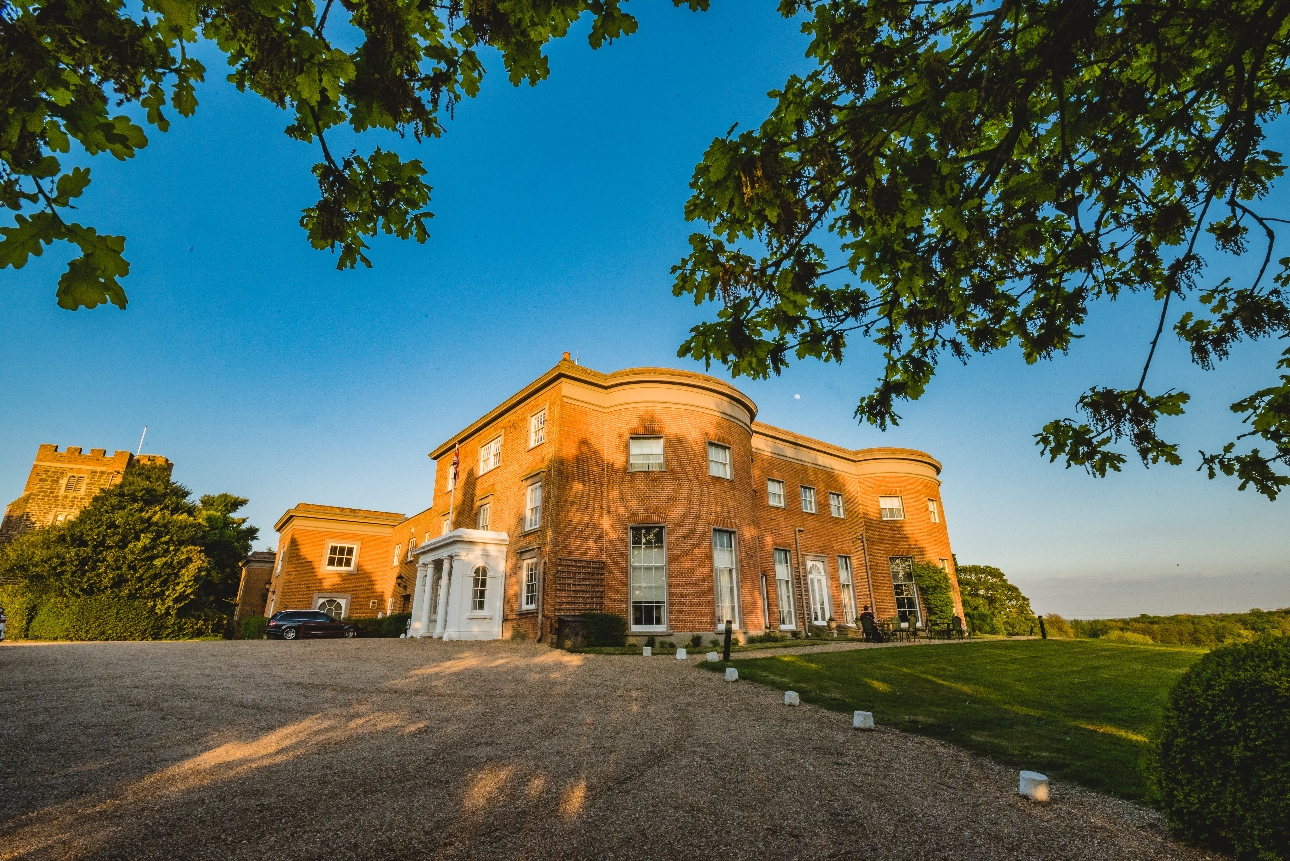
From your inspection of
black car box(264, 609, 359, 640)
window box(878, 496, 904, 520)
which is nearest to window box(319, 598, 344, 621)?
black car box(264, 609, 359, 640)

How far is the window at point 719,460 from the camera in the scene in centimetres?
1956

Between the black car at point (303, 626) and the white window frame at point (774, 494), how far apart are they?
65.3 feet

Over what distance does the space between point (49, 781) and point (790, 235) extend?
299 inches

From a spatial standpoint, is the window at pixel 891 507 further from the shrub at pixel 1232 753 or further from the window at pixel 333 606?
the window at pixel 333 606

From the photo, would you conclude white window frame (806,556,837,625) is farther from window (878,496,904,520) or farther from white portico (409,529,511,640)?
white portico (409,529,511,640)

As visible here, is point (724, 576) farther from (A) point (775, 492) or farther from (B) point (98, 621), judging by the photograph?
(B) point (98, 621)

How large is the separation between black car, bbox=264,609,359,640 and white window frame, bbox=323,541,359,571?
308 inches

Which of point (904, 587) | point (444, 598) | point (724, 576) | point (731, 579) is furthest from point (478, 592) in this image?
point (904, 587)

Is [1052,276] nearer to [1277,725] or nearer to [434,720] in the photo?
[1277,725]

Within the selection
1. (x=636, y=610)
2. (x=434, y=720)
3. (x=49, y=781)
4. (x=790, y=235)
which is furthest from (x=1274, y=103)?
(x=636, y=610)

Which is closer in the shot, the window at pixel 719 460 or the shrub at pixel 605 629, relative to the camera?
the shrub at pixel 605 629

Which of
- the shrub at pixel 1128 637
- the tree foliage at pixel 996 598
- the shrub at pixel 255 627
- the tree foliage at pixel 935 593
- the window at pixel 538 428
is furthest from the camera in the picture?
the tree foliage at pixel 996 598

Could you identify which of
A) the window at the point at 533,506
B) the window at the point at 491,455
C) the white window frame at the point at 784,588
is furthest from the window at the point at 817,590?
the window at the point at 491,455

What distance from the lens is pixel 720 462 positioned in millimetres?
19812
